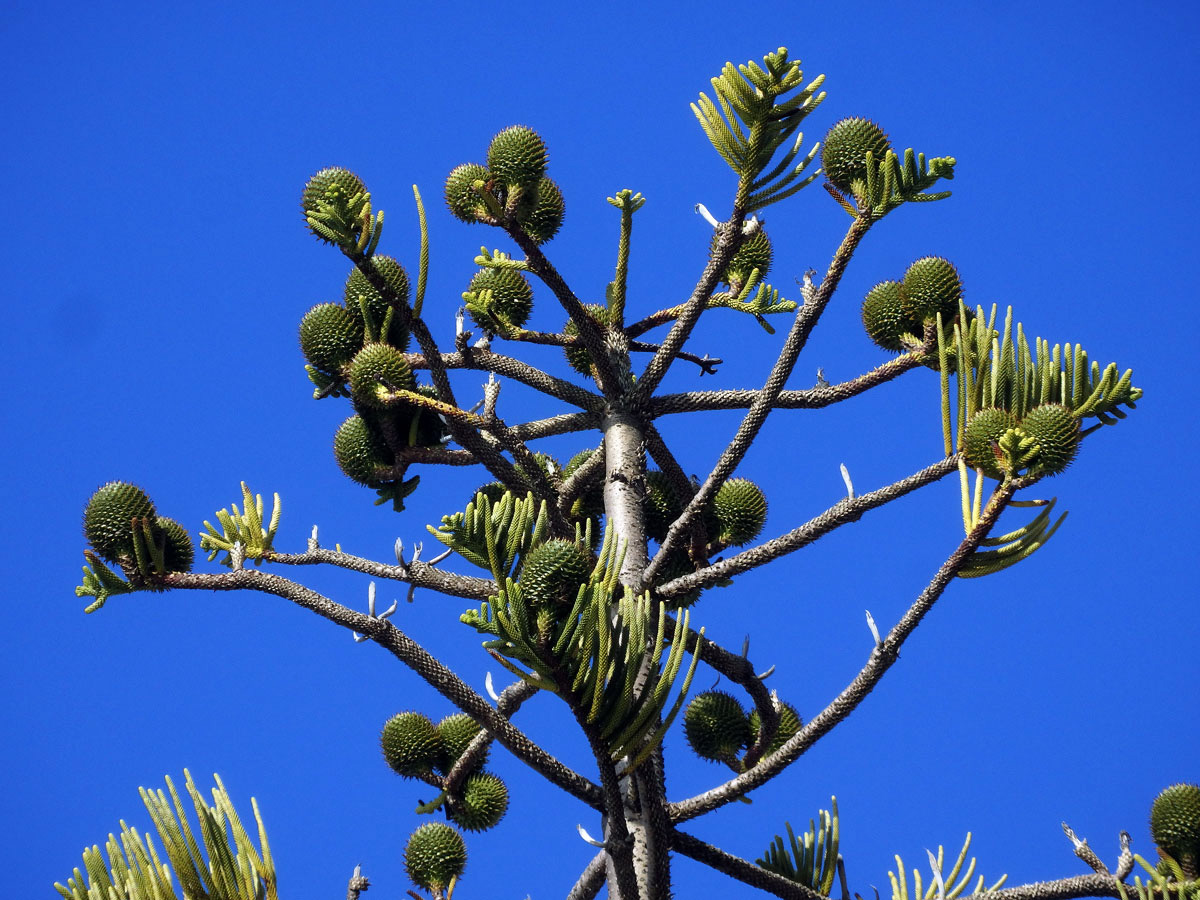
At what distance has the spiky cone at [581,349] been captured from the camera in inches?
223

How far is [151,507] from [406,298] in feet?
3.91

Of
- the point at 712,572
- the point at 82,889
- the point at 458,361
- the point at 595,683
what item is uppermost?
the point at 458,361

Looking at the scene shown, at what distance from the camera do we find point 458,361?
534cm

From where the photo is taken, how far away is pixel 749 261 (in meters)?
5.64

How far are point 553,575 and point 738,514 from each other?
5.98 ft

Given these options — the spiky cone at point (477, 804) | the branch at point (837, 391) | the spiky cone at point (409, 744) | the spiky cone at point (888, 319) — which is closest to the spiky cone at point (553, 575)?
the branch at point (837, 391)

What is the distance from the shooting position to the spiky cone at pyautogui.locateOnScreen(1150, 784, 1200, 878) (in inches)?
210

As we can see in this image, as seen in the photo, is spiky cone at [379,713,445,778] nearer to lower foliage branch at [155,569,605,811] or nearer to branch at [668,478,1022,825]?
lower foliage branch at [155,569,605,811]

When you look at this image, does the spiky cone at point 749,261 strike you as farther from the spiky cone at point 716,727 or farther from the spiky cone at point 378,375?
the spiky cone at point 716,727

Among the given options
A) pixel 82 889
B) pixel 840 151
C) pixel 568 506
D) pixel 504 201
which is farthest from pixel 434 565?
pixel 840 151

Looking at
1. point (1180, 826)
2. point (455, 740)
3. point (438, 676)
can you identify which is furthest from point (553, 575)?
point (1180, 826)

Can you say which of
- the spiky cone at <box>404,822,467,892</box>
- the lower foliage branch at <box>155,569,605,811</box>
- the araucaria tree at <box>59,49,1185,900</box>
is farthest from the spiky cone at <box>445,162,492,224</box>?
the spiky cone at <box>404,822,467,892</box>

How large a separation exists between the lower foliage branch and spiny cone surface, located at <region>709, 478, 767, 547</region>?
1576 millimetres

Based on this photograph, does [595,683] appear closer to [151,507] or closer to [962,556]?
[962,556]
